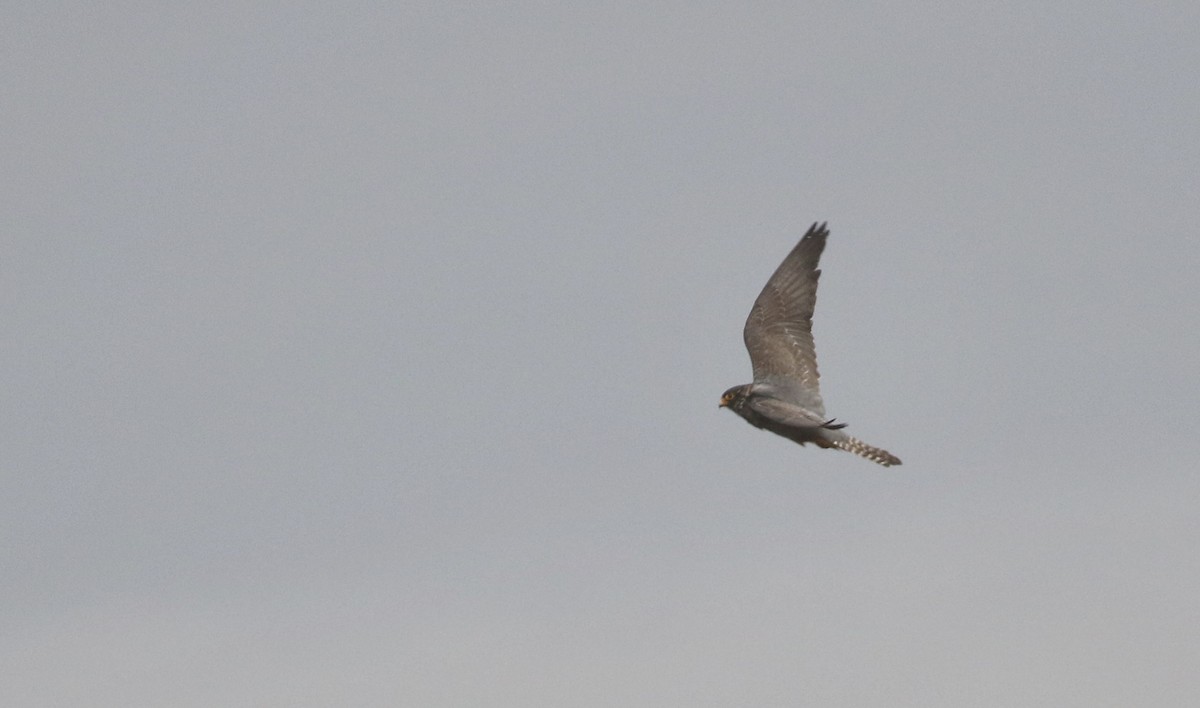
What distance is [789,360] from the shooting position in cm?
3441

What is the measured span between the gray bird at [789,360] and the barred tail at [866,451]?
17 mm

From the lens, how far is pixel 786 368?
34250 millimetres

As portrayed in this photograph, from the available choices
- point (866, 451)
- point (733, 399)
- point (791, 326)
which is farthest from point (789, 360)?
point (866, 451)

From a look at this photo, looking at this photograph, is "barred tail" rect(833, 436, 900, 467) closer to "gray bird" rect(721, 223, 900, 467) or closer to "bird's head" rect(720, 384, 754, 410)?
"gray bird" rect(721, 223, 900, 467)

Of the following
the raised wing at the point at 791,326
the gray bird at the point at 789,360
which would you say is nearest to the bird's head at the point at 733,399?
the gray bird at the point at 789,360

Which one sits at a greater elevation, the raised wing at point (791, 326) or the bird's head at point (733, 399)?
the raised wing at point (791, 326)

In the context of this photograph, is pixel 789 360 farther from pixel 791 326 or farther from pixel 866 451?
pixel 866 451

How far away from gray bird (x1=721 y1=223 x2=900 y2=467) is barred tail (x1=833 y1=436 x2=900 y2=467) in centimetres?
2

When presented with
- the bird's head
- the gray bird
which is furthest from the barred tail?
the bird's head

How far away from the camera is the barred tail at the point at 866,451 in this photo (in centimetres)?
2930

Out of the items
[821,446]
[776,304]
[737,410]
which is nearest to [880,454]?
[821,446]

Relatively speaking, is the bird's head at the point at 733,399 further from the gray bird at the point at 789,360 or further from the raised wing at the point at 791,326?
the raised wing at the point at 791,326

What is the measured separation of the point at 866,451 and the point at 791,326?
581 cm

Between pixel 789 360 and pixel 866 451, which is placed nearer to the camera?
pixel 866 451
